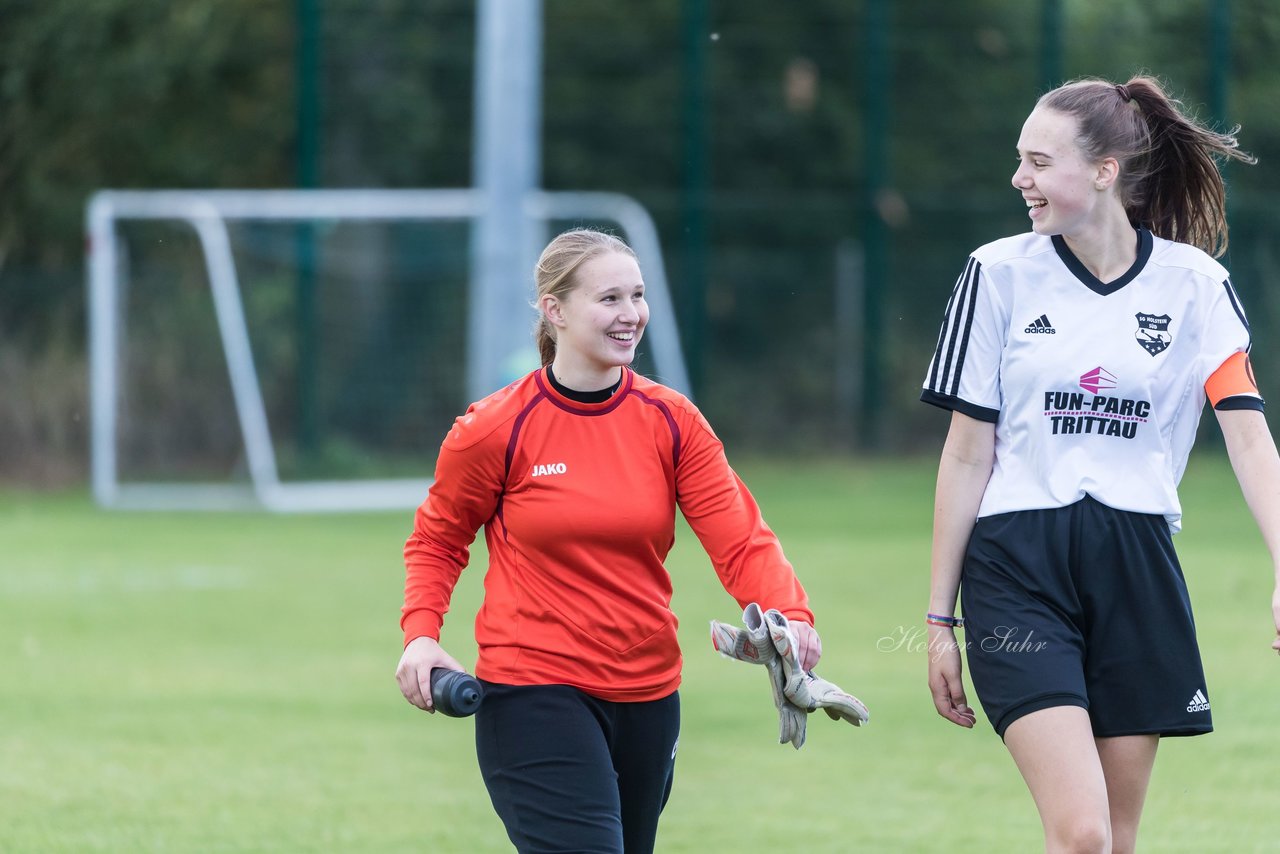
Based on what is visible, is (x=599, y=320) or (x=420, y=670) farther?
(x=599, y=320)

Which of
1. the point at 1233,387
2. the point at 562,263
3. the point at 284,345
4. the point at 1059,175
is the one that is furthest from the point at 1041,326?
the point at 284,345

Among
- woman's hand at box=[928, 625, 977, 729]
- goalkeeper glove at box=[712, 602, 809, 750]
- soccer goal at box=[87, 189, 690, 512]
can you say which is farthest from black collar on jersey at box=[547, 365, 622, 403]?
soccer goal at box=[87, 189, 690, 512]

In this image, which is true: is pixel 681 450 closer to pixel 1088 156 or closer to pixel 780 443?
pixel 1088 156

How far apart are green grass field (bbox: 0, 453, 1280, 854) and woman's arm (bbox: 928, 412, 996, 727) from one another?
0.76 m

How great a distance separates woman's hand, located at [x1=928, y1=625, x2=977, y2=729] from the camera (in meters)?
4.18

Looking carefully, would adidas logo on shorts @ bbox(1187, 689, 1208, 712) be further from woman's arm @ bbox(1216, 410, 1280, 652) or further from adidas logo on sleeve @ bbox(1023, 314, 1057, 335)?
adidas logo on sleeve @ bbox(1023, 314, 1057, 335)

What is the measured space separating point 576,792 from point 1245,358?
5.48 ft

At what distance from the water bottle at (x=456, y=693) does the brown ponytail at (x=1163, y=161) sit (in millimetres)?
1705

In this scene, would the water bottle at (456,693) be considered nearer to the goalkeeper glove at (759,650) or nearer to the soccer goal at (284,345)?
the goalkeeper glove at (759,650)

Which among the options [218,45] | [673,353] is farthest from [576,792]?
[218,45]

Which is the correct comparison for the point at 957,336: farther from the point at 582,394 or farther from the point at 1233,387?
the point at 582,394

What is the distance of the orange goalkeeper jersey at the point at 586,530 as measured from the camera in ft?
13.6

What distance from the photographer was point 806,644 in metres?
3.99

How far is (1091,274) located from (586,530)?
1192mm
